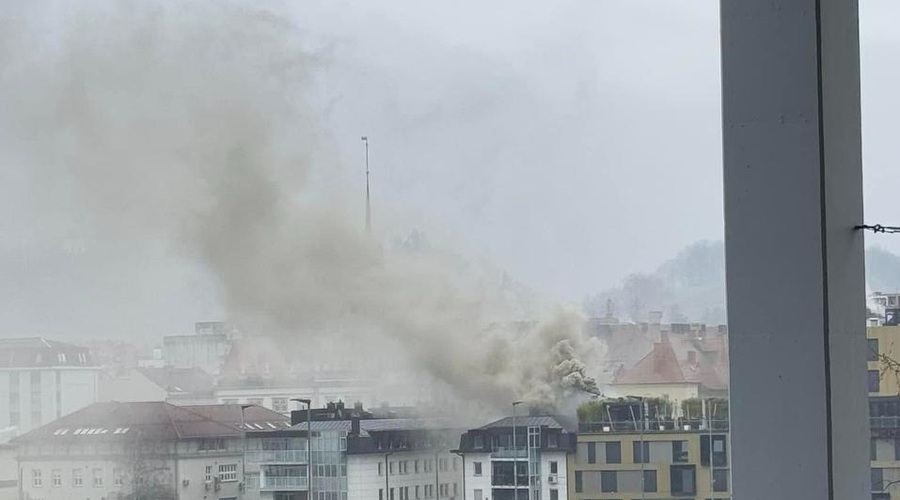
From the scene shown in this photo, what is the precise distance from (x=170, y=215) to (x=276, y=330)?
80.8 inches

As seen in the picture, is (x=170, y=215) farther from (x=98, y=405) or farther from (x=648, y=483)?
(x=648, y=483)

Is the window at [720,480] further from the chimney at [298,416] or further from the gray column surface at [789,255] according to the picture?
the gray column surface at [789,255]

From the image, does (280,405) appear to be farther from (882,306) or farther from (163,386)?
(882,306)

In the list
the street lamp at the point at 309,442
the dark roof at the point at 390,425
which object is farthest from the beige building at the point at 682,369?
the street lamp at the point at 309,442

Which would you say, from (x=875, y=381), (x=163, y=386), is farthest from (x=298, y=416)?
(x=875, y=381)

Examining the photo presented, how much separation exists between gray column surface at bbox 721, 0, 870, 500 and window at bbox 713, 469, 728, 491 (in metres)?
13.7

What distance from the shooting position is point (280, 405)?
13617 millimetres

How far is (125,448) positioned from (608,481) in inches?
244

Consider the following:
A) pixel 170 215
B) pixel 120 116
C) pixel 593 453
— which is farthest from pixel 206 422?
pixel 593 453

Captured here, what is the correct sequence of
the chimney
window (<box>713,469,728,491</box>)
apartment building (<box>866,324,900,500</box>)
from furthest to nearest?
1. window (<box>713,469,728,491</box>)
2. the chimney
3. apartment building (<box>866,324,900,500</box>)

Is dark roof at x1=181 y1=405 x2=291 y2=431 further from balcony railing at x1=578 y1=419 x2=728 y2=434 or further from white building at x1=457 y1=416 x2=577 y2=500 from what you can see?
balcony railing at x1=578 y1=419 x2=728 y2=434

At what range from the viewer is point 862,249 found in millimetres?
1531

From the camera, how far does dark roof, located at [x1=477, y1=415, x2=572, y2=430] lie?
46.6ft

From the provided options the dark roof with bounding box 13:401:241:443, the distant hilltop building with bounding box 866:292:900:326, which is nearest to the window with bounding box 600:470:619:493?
the dark roof with bounding box 13:401:241:443
